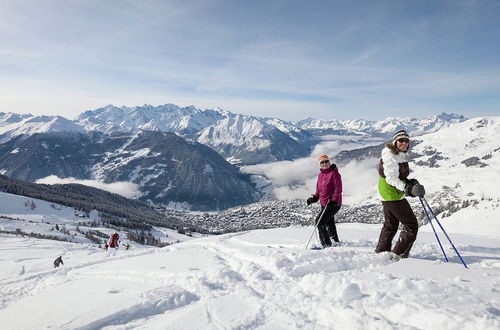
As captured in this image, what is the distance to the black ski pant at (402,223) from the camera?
10.1 m

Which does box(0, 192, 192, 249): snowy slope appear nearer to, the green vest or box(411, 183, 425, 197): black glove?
the green vest

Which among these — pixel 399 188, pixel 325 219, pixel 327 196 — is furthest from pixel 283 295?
pixel 327 196

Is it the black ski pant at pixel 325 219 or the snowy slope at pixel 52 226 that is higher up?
the black ski pant at pixel 325 219

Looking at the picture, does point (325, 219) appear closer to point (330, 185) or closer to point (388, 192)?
point (330, 185)

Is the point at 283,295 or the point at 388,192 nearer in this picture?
the point at 283,295

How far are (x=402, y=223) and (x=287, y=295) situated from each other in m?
4.48

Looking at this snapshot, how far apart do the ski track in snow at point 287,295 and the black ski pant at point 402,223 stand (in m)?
0.49

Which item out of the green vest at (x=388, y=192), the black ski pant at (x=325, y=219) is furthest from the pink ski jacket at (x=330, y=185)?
the green vest at (x=388, y=192)

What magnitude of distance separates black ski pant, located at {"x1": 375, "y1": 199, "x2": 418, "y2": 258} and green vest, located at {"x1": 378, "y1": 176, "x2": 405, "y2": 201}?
0.42 feet

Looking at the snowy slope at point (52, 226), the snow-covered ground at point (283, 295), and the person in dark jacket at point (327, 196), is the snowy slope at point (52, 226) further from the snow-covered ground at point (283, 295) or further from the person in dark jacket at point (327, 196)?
the snow-covered ground at point (283, 295)

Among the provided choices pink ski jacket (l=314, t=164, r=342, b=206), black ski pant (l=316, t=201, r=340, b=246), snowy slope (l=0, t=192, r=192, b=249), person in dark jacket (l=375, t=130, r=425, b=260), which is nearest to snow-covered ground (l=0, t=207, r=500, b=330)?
person in dark jacket (l=375, t=130, r=425, b=260)

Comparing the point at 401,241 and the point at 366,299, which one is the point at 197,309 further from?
the point at 401,241

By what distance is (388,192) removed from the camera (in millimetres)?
10391

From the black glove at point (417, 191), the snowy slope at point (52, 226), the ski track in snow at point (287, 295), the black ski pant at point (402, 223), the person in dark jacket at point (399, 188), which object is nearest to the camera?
the ski track in snow at point (287, 295)
